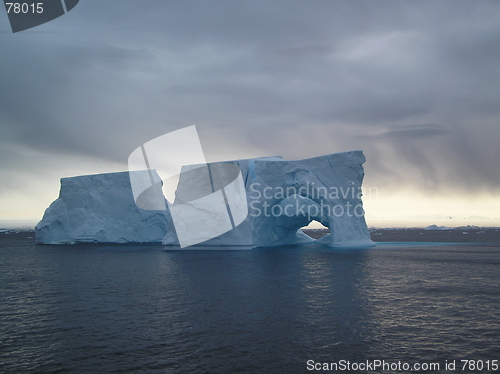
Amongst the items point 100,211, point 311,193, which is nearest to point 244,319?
point 311,193

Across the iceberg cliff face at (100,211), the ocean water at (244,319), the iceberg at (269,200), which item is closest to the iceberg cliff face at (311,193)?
the iceberg at (269,200)

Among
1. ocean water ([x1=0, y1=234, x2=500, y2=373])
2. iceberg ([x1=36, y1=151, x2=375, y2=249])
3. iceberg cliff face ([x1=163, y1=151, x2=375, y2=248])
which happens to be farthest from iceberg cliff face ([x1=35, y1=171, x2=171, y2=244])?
ocean water ([x1=0, y1=234, x2=500, y2=373])

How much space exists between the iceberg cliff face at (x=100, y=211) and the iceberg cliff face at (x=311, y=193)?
33.4ft

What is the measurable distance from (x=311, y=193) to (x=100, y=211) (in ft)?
69.6

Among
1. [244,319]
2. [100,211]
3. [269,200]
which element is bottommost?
[244,319]

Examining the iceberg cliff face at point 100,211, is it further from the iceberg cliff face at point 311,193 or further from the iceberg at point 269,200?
the iceberg cliff face at point 311,193

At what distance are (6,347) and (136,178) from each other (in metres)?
30.4

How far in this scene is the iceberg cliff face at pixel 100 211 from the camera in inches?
1458

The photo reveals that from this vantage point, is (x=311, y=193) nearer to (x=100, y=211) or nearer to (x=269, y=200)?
(x=269, y=200)

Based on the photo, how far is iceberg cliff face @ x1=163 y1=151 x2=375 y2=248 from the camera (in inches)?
1075

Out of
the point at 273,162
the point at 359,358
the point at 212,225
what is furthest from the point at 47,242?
the point at 359,358

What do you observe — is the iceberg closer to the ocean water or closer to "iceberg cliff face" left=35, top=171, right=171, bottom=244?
the ocean water

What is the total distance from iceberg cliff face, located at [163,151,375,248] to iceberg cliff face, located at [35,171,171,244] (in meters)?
10.2

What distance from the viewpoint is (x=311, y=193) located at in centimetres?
2786
